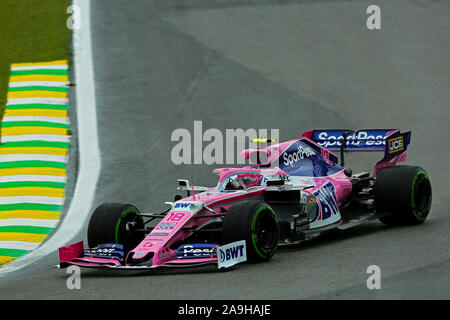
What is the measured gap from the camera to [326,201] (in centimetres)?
1206

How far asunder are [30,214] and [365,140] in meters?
6.12

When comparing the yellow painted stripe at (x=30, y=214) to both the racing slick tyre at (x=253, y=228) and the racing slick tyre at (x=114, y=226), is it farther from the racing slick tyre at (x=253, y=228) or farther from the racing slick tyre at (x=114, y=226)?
the racing slick tyre at (x=253, y=228)

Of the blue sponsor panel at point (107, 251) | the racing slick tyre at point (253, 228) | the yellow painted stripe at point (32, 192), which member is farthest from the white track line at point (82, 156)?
the racing slick tyre at point (253, 228)

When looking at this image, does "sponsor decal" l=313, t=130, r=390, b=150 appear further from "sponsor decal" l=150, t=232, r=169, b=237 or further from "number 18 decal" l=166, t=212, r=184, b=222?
"sponsor decal" l=150, t=232, r=169, b=237

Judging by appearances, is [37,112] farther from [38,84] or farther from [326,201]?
[326,201]

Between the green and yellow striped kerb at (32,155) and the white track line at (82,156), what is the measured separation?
10.9 inches

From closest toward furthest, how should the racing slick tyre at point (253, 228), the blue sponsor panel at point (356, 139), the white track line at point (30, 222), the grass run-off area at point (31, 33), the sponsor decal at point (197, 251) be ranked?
1. the sponsor decal at point (197, 251)
2. the racing slick tyre at point (253, 228)
3. the blue sponsor panel at point (356, 139)
4. the white track line at point (30, 222)
5. the grass run-off area at point (31, 33)

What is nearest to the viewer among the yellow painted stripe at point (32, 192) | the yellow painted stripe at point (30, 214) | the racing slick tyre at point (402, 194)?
the racing slick tyre at point (402, 194)

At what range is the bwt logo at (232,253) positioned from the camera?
9.77 m

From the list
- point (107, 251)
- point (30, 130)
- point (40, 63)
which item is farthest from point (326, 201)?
point (40, 63)

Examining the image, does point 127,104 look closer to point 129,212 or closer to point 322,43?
point 322,43

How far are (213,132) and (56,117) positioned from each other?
3901mm

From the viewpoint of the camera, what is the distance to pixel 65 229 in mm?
13922

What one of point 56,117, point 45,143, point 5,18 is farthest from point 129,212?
point 5,18
